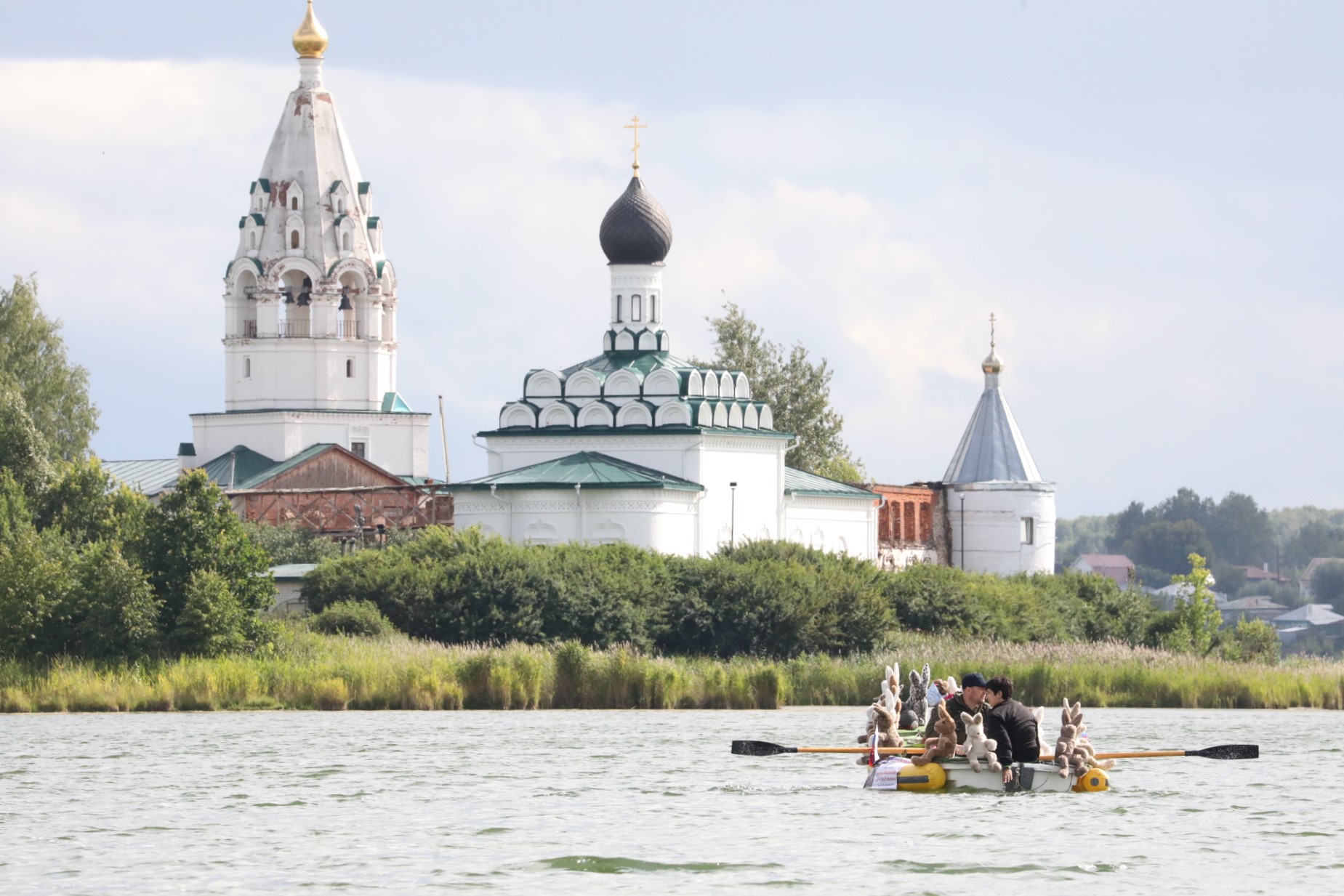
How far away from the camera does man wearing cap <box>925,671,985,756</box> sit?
2375 centimetres

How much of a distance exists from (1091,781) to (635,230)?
109ft

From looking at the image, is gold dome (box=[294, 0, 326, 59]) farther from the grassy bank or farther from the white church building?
the grassy bank

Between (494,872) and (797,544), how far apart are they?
96.3ft

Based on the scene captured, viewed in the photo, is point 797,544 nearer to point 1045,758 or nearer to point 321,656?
point 321,656

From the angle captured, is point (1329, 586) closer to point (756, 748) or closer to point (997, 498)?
point (997, 498)

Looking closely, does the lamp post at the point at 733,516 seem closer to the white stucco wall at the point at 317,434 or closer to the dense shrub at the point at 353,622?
the white stucco wall at the point at 317,434

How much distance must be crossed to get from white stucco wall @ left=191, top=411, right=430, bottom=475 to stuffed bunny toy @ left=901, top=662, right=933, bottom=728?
36.6 meters

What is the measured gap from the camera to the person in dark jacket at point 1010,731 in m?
24.1

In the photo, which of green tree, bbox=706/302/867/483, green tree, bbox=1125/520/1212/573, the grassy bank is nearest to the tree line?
green tree, bbox=1125/520/1212/573

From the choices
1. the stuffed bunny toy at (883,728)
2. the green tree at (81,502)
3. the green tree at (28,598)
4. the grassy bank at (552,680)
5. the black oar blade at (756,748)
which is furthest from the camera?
the green tree at (81,502)

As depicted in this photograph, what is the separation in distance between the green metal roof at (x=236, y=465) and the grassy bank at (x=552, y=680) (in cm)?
2361

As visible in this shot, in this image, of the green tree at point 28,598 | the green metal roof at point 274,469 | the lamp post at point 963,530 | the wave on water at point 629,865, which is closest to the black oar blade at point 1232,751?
the wave on water at point 629,865

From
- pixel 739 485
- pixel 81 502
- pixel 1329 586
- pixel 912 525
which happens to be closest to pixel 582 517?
pixel 739 485

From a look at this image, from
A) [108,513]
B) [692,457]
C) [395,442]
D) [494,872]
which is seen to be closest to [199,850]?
[494,872]
